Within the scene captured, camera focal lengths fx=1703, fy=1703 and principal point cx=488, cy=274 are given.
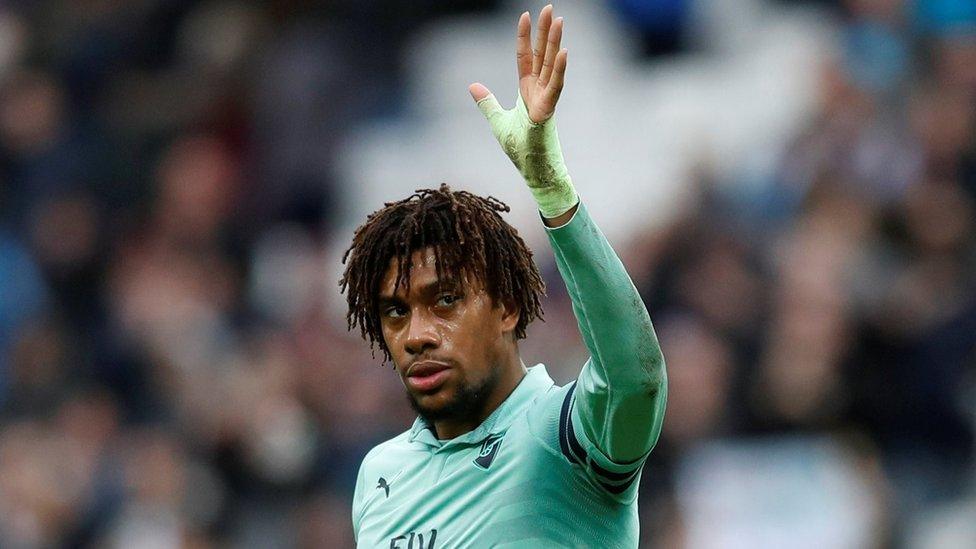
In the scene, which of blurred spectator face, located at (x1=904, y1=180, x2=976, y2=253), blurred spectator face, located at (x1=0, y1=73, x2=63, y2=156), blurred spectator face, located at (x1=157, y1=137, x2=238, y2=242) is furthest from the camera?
blurred spectator face, located at (x1=0, y1=73, x2=63, y2=156)

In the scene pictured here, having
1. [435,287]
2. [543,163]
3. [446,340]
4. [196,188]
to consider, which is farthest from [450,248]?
[196,188]

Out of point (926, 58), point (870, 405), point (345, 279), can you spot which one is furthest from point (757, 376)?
point (345, 279)

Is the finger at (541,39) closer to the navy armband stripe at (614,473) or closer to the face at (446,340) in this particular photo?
the face at (446,340)

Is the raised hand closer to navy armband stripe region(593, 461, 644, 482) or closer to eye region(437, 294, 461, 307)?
eye region(437, 294, 461, 307)

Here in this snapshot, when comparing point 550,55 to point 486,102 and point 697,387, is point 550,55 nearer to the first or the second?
point 486,102

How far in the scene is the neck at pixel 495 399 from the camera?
3.76 meters

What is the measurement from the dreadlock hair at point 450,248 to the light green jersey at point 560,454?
0.80 ft

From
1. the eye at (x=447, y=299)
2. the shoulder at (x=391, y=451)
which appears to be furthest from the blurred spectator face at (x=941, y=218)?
the eye at (x=447, y=299)

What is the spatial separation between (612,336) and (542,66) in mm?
546

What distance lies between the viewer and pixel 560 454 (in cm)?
356

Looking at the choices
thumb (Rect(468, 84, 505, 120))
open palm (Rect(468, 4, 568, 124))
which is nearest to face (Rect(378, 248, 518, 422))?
thumb (Rect(468, 84, 505, 120))

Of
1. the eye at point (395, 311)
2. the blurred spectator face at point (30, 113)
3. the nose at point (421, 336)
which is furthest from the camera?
the blurred spectator face at point (30, 113)

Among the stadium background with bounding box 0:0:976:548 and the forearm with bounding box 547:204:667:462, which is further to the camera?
the stadium background with bounding box 0:0:976:548

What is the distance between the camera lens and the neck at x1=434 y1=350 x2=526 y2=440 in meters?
3.76
